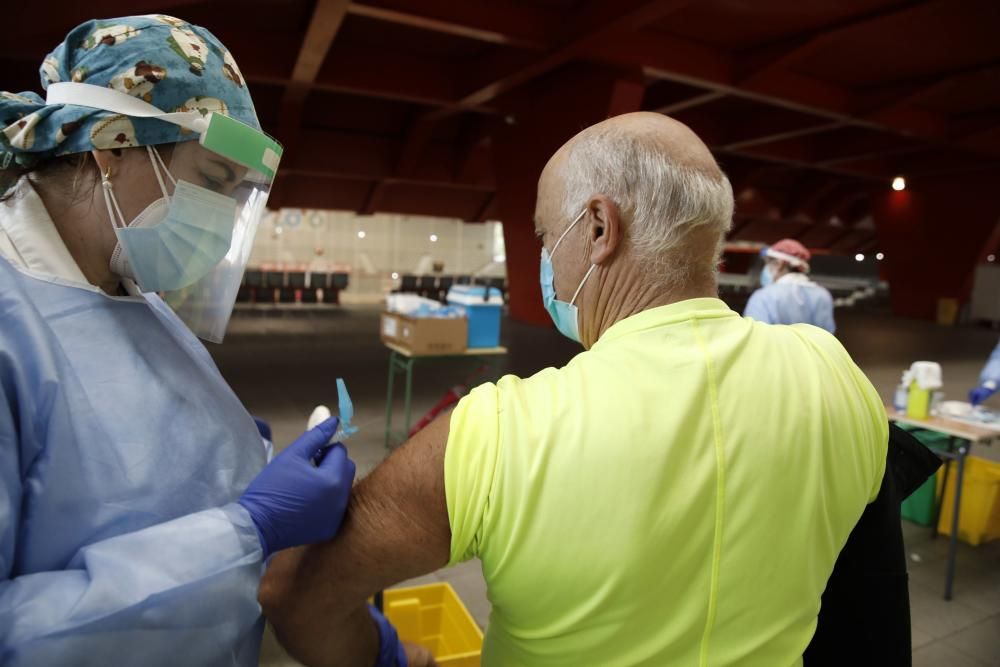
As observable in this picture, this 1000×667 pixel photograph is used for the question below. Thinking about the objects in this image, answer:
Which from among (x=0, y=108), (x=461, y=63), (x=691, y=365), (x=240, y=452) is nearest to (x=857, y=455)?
(x=691, y=365)

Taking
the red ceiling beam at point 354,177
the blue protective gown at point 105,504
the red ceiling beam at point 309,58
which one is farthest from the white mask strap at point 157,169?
the red ceiling beam at point 354,177

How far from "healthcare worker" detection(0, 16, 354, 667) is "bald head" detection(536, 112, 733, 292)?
1.87 ft

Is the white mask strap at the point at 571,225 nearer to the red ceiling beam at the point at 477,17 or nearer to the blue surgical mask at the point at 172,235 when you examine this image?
the blue surgical mask at the point at 172,235

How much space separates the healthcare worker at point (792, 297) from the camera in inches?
161

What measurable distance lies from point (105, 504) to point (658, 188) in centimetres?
88

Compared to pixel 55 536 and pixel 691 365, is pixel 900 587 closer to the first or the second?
pixel 691 365

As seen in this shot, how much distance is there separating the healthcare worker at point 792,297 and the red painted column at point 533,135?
3251 mm

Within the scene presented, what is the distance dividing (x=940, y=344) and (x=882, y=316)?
5444mm

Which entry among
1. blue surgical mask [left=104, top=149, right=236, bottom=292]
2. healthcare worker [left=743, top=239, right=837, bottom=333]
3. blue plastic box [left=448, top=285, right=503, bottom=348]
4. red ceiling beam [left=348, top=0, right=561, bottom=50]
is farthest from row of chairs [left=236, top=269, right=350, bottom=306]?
blue surgical mask [left=104, top=149, right=236, bottom=292]

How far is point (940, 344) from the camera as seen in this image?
10.5m

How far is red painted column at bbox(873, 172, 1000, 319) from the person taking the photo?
12.9 meters

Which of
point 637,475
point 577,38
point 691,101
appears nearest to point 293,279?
point 691,101

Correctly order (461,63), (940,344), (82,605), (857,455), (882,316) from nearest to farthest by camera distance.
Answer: (82,605), (857,455), (461,63), (940,344), (882,316)

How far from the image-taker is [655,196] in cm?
83
